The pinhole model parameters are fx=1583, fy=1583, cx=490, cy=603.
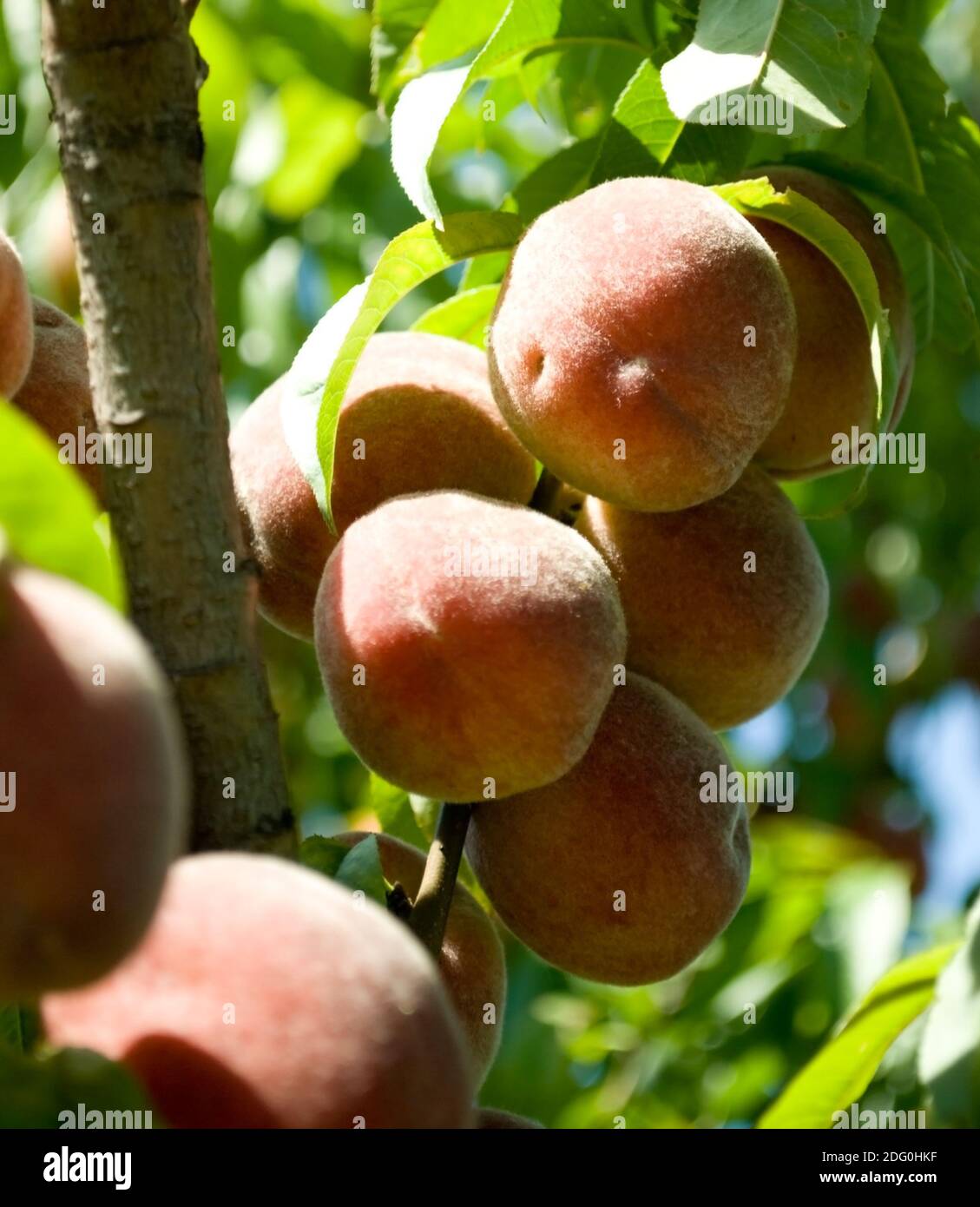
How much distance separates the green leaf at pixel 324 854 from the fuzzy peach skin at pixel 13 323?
335mm

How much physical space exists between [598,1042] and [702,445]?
160 cm

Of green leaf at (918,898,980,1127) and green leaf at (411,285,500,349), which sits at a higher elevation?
green leaf at (411,285,500,349)

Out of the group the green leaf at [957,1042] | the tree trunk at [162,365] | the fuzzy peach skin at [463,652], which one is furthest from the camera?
the green leaf at [957,1042]

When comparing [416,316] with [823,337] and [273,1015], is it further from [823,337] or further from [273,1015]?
[273,1015]

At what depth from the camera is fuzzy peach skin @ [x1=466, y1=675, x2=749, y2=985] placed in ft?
3.50

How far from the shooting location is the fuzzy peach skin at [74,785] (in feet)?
1.90

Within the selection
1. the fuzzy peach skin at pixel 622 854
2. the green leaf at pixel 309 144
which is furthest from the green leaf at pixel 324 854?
the green leaf at pixel 309 144

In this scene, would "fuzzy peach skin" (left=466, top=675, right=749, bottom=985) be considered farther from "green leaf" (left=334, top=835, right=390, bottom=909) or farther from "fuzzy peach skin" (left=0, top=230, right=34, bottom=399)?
"fuzzy peach skin" (left=0, top=230, right=34, bottom=399)

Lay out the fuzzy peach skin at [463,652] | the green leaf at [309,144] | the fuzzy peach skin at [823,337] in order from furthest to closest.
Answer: the green leaf at [309,144] < the fuzzy peach skin at [823,337] < the fuzzy peach skin at [463,652]

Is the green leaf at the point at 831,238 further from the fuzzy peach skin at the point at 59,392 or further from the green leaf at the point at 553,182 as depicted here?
the fuzzy peach skin at the point at 59,392

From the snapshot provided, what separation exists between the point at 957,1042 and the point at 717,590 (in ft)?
1.20

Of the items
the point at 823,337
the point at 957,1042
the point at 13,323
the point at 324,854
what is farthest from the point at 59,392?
the point at 957,1042

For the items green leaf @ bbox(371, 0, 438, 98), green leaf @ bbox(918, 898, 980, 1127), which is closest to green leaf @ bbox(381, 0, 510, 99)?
green leaf @ bbox(371, 0, 438, 98)

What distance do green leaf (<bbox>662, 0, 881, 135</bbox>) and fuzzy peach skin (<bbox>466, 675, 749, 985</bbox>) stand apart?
41cm
